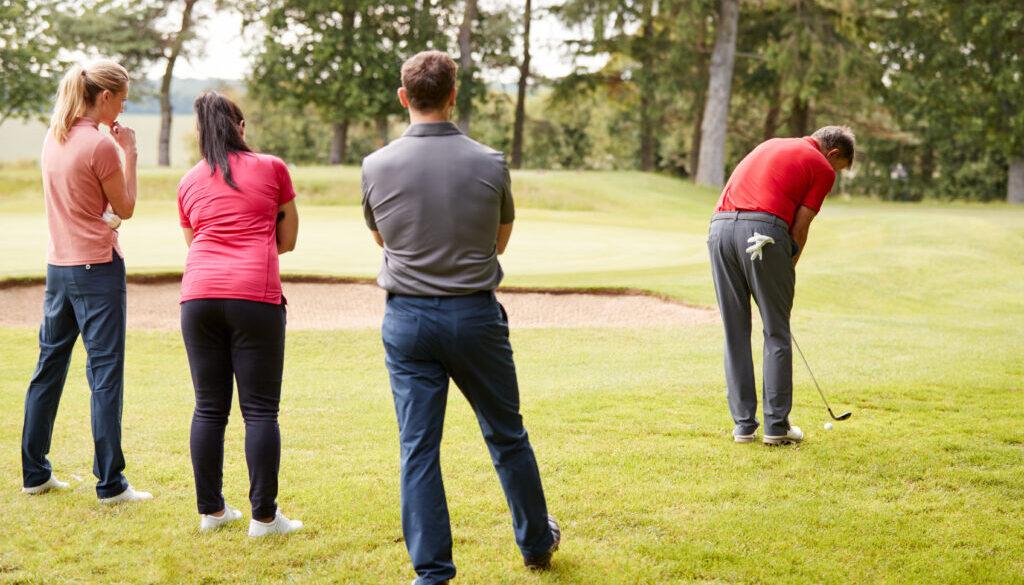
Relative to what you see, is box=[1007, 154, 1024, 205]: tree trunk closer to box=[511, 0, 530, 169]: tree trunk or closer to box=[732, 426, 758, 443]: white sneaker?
box=[511, 0, 530, 169]: tree trunk

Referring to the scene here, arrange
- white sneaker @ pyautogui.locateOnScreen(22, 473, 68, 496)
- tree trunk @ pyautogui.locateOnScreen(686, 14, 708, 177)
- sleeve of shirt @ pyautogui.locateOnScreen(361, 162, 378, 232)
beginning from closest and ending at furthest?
1. sleeve of shirt @ pyautogui.locateOnScreen(361, 162, 378, 232)
2. white sneaker @ pyautogui.locateOnScreen(22, 473, 68, 496)
3. tree trunk @ pyautogui.locateOnScreen(686, 14, 708, 177)

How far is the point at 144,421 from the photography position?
6.45 meters

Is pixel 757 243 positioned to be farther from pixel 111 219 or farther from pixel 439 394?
pixel 111 219

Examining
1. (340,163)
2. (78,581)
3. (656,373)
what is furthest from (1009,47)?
(78,581)

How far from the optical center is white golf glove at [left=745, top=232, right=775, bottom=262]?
18.7ft

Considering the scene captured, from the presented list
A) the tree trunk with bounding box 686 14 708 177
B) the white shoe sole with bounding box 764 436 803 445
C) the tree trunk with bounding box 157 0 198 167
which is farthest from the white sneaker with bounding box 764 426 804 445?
the tree trunk with bounding box 157 0 198 167

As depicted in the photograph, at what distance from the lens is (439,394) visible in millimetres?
3754

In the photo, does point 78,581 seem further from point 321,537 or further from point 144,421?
point 144,421

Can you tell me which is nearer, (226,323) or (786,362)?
(226,323)

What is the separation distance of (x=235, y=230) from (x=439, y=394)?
3.87 ft

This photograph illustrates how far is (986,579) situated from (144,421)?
5097mm

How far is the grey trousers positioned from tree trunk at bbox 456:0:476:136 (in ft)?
123

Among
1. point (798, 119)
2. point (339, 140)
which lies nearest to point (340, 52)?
point (339, 140)

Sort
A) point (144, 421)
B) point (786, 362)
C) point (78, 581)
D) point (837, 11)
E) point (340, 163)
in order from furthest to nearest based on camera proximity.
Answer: point (340, 163)
point (837, 11)
point (144, 421)
point (786, 362)
point (78, 581)
